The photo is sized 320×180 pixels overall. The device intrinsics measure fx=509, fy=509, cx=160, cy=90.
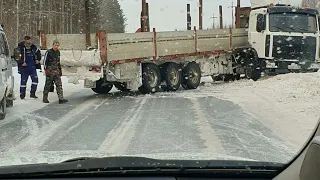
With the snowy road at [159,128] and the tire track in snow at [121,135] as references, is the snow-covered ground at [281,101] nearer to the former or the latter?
the snowy road at [159,128]

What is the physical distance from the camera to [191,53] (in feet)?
59.9

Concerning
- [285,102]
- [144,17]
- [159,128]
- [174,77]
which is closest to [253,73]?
[174,77]

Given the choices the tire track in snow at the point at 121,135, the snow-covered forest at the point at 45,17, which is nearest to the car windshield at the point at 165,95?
the tire track in snow at the point at 121,135

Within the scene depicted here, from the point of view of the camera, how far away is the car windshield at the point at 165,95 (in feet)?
24.2

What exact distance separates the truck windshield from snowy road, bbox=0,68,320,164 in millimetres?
4810

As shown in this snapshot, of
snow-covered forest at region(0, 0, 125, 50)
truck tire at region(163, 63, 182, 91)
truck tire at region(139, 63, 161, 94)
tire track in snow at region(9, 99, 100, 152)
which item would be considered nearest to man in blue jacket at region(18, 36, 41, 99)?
tire track in snow at region(9, 99, 100, 152)

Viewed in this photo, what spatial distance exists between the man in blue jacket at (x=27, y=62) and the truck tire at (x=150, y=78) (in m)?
3.29

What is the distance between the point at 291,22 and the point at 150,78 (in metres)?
6.35

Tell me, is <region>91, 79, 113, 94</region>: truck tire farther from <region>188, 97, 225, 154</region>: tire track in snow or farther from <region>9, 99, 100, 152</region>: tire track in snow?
<region>188, 97, 225, 154</region>: tire track in snow

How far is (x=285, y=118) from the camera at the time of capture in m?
10.5

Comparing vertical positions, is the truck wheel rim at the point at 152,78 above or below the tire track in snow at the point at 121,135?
above

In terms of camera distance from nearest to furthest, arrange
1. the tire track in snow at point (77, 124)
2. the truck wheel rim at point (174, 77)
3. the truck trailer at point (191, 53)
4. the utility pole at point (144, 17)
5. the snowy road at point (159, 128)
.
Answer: the snowy road at point (159, 128) → the tire track in snow at point (77, 124) → the truck trailer at point (191, 53) → the truck wheel rim at point (174, 77) → the utility pole at point (144, 17)

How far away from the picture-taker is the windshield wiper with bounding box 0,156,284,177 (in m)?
2.89

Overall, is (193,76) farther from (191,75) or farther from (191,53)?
(191,53)
